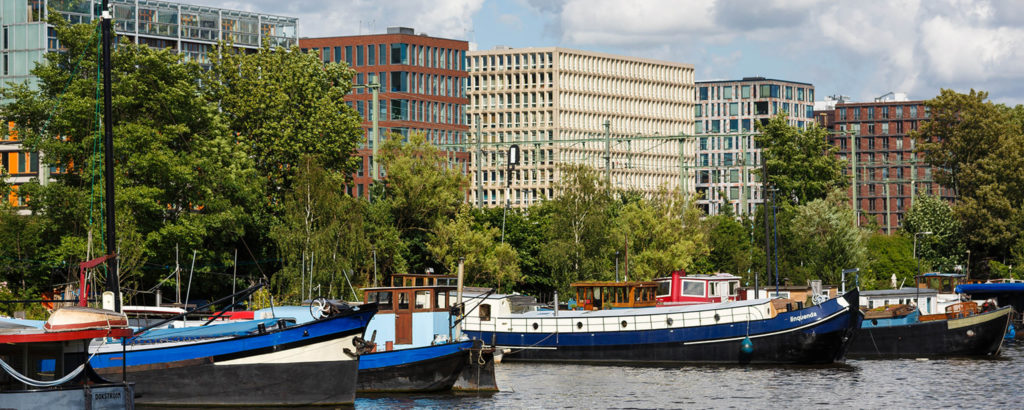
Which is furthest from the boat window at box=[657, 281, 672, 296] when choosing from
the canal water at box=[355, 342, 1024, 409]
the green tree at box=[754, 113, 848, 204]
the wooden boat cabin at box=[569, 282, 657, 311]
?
the green tree at box=[754, 113, 848, 204]

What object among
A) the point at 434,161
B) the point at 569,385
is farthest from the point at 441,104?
the point at 569,385

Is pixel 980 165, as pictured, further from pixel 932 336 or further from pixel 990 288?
pixel 932 336

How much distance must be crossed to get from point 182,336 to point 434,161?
52614 millimetres

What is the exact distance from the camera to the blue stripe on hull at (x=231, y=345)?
160 ft

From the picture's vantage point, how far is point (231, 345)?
48781mm

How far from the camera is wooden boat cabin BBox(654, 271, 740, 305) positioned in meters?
78.8

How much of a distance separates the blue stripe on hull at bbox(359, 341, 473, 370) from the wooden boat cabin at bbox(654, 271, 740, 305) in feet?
83.4

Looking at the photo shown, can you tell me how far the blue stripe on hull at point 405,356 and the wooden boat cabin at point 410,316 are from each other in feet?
12.2

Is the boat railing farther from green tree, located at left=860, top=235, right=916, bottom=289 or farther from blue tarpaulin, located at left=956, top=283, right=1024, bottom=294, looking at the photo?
green tree, located at left=860, top=235, right=916, bottom=289

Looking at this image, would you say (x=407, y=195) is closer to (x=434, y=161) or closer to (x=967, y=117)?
(x=434, y=161)

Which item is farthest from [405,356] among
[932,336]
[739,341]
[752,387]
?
[932,336]

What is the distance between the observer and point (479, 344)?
5581 centimetres

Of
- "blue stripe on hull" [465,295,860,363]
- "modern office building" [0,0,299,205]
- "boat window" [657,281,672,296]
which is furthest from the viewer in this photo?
"modern office building" [0,0,299,205]

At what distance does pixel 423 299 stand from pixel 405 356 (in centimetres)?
501
